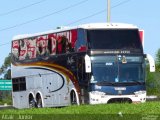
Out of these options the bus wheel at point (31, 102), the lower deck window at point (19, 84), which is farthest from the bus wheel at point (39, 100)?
the lower deck window at point (19, 84)

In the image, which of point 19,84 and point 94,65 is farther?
point 19,84

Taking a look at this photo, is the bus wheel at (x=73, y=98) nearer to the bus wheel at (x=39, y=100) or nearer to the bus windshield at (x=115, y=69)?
the bus windshield at (x=115, y=69)

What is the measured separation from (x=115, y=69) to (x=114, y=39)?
5.61 feet

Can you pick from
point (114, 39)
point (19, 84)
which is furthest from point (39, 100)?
point (114, 39)

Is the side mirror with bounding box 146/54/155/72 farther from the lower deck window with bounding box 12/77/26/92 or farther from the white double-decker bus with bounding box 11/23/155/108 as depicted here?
the lower deck window with bounding box 12/77/26/92

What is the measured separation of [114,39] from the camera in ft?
106

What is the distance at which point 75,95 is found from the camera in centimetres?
3288

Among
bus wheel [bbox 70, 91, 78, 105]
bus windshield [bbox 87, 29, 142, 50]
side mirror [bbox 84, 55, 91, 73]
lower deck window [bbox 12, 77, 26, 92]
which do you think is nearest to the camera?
side mirror [bbox 84, 55, 91, 73]

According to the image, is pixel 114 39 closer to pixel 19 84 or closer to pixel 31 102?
pixel 31 102

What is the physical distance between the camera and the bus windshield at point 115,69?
31.5m

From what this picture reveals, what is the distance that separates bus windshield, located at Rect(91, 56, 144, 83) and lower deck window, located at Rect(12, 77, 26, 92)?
25.8 feet

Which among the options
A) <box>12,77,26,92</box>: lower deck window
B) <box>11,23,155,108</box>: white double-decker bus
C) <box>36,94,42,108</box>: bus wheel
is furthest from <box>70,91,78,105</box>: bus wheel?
<box>12,77,26,92</box>: lower deck window

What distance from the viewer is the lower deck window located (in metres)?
38.3

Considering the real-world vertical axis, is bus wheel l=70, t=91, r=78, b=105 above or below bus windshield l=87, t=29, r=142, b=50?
below
